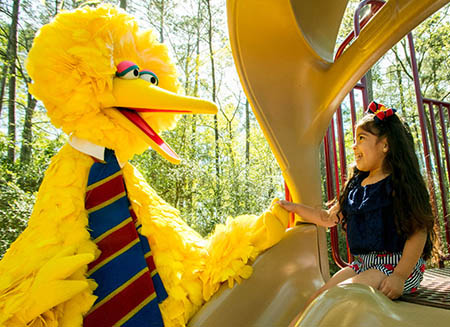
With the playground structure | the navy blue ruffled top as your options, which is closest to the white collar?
the playground structure

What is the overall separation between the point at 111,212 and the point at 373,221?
688 millimetres

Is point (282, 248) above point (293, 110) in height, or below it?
below

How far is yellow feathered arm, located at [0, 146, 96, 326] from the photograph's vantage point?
25.2 inches

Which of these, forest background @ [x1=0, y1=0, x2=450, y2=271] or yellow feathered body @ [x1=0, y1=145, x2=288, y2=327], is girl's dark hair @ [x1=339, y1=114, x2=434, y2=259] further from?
forest background @ [x1=0, y1=0, x2=450, y2=271]

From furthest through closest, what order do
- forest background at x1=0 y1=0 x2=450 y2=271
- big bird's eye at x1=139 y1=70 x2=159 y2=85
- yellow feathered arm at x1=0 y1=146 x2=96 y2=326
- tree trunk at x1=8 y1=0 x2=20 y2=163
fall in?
tree trunk at x1=8 y1=0 x2=20 y2=163 → forest background at x1=0 y1=0 x2=450 y2=271 → big bird's eye at x1=139 y1=70 x2=159 y2=85 → yellow feathered arm at x1=0 y1=146 x2=96 y2=326

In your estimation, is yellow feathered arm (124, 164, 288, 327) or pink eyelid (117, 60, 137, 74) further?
pink eyelid (117, 60, 137, 74)

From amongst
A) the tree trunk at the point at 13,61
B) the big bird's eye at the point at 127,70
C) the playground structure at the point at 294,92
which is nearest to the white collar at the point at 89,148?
the big bird's eye at the point at 127,70

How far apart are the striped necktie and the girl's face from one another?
654mm

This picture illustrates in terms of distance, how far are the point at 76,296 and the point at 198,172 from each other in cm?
332

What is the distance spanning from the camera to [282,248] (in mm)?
908

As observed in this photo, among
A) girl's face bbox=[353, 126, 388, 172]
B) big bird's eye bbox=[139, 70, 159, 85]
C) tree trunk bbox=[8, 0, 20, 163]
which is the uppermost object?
tree trunk bbox=[8, 0, 20, 163]

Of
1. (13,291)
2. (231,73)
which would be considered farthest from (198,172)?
(231,73)

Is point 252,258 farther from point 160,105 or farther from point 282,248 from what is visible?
point 160,105

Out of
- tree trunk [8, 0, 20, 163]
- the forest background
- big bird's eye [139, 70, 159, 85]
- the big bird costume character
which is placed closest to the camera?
the big bird costume character
